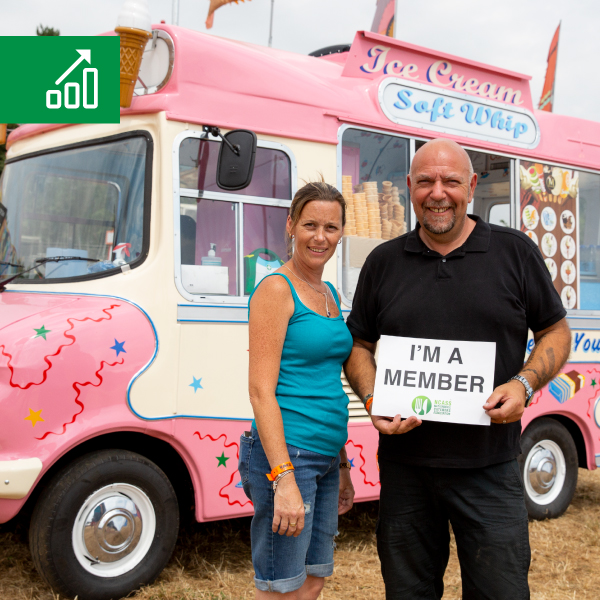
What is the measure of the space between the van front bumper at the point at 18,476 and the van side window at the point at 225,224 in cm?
119

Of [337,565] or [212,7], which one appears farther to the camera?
[212,7]

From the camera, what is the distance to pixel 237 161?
12.0 feet

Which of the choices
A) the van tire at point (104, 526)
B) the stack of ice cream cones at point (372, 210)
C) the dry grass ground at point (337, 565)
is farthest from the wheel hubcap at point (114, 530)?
the stack of ice cream cones at point (372, 210)

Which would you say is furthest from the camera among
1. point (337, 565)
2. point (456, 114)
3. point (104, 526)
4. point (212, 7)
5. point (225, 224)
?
point (212, 7)

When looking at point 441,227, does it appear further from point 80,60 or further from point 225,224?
point 80,60

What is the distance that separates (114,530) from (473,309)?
233 cm

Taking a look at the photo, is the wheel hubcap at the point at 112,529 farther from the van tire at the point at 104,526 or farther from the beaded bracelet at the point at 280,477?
the beaded bracelet at the point at 280,477

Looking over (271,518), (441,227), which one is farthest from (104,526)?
(441,227)

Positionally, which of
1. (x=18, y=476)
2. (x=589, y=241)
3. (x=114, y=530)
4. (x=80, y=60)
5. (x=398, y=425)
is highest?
(x=80, y=60)

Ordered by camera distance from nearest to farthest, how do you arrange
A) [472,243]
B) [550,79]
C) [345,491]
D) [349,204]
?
[472,243] < [345,491] < [349,204] < [550,79]

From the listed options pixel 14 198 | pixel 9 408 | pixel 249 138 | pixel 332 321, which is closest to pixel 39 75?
pixel 14 198

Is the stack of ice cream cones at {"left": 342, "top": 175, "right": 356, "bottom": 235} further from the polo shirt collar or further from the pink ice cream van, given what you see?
the polo shirt collar

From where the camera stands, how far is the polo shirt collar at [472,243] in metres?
2.44

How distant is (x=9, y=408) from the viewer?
10.9 ft
